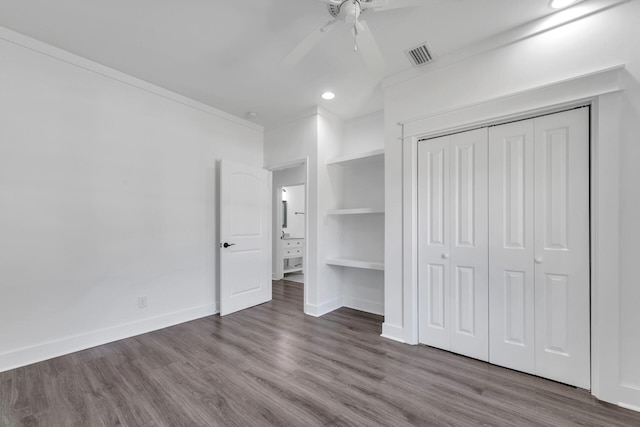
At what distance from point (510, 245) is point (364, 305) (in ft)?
6.80

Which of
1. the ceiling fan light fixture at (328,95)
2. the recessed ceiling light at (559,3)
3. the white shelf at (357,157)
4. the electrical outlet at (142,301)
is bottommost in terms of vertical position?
the electrical outlet at (142,301)

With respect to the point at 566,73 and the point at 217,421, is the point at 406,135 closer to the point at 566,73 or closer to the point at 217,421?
the point at 566,73

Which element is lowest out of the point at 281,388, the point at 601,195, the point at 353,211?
the point at 281,388

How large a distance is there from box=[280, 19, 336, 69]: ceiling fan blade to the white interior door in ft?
6.52

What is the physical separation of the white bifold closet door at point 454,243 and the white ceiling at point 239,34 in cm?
87

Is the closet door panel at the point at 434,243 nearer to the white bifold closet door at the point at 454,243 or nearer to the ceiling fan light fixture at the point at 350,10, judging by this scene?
the white bifold closet door at the point at 454,243

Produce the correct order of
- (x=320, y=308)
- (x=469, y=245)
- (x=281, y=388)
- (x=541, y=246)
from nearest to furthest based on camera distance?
(x=281, y=388) → (x=541, y=246) → (x=469, y=245) → (x=320, y=308)

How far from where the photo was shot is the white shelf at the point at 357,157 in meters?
3.32

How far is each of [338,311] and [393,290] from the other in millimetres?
1165

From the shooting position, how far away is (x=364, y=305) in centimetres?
Answer: 383

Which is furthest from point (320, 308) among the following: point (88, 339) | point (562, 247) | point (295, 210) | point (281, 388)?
point (295, 210)

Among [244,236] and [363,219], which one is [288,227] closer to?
[244,236]

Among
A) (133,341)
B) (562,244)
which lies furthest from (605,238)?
(133,341)

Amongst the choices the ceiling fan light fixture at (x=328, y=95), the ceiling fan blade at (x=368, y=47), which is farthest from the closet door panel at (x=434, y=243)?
the ceiling fan light fixture at (x=328, y=95)
